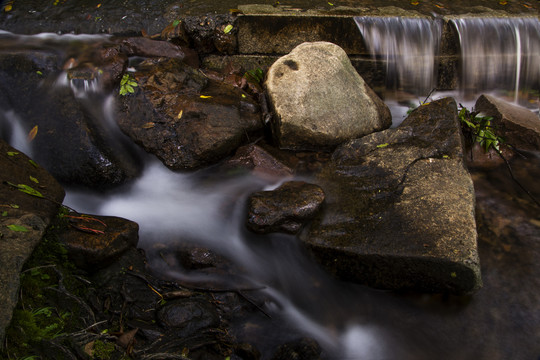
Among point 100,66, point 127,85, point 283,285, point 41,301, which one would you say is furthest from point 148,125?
point 41,301

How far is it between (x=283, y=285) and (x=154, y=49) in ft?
12.2

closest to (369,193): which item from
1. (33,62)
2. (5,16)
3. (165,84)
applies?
(165,84)

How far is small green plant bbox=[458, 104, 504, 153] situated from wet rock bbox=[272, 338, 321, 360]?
3356 millimetres

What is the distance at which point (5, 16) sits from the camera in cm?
644

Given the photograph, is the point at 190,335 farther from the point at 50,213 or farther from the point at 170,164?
the point at 170,164

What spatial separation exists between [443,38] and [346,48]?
151 cm

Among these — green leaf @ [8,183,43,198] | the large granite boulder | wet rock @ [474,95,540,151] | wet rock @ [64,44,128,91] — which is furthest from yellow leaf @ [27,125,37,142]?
wet rock @ [474,95,540,151]

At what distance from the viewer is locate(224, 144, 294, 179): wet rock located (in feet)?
14.9

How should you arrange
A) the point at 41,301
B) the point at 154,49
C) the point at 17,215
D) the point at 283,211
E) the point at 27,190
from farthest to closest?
the point at 154,49 → the point at 283,211 → the point at 27,190 → the point at 17,215 → the point at 41,301

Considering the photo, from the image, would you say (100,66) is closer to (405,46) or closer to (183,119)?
(183,119)

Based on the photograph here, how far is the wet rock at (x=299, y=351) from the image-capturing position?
2.96m

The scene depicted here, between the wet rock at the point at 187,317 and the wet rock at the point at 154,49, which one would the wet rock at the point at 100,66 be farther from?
the wet rock at the point at 187,317

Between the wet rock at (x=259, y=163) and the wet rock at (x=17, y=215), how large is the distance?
189 centimetres

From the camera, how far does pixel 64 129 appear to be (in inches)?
175
